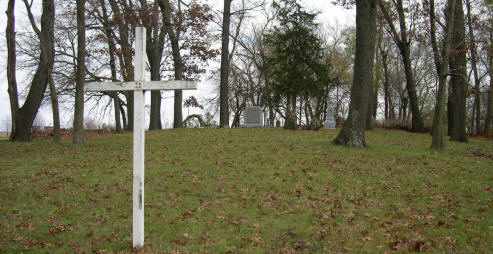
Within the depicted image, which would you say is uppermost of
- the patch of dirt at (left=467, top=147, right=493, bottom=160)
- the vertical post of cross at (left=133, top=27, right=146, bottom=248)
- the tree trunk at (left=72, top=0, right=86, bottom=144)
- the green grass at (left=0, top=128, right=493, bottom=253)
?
the tree trunk at (left=72, top=0, right=86, bottom=144)

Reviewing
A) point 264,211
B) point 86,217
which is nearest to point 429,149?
point 264,211

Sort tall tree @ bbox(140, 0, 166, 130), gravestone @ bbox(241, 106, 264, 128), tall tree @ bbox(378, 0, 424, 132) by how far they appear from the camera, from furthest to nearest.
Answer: gravestone @ bbox(241, 106, 264, 128), tall tree @ bbox(378, 0, 424, 132), tall tree @ bbox(140, 0, 166, 130)

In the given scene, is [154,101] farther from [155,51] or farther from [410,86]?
[410,86]

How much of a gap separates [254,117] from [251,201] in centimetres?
1688

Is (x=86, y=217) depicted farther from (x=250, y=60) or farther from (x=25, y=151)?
(x=250, y=60)

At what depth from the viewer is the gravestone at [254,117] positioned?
24.3 m

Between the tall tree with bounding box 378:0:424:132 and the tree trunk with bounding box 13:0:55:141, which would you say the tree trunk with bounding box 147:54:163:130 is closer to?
the tree trunk with bounding box 13:0:55:141

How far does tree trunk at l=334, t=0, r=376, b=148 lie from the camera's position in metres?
13.0

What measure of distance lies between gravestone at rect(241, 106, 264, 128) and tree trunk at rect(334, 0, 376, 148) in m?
11.1

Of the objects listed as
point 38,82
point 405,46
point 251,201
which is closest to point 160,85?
point 251,201

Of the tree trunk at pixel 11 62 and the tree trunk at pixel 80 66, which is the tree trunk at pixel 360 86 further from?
the tree trunk at pixel 11 62

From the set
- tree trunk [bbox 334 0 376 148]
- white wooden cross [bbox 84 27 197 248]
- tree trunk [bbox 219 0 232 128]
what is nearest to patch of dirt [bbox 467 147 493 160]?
tree trunk [bbox 334 0 376 148]

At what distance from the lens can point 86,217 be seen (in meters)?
6.71

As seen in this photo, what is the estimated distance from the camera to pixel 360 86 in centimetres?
1320
